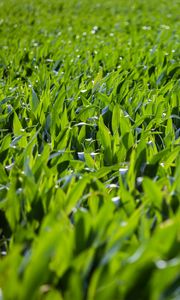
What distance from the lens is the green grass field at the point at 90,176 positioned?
57.7 inches

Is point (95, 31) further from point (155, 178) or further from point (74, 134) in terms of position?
point (155, 178)

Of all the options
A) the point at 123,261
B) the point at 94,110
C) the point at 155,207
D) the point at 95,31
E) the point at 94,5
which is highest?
the point at 123,261

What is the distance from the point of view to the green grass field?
146 cm

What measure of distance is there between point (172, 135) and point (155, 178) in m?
0.57

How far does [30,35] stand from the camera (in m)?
6.95

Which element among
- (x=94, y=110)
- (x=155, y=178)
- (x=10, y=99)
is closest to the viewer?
(x=155, y=178)

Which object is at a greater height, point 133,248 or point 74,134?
point 133,248

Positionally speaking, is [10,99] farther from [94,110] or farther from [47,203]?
[47,203]

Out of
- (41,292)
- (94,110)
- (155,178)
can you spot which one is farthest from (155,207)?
(94,110)

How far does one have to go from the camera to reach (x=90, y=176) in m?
2.12

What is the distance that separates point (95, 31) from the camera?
7.39 meters

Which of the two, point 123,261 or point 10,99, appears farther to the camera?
point 10,99

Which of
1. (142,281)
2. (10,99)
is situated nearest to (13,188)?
(142,281)

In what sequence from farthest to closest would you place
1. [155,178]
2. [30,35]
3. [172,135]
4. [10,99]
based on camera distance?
[30,35], [10,99], [172,135], [155,178]
